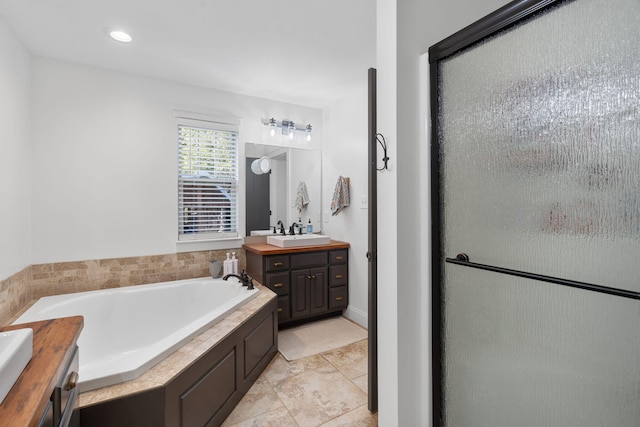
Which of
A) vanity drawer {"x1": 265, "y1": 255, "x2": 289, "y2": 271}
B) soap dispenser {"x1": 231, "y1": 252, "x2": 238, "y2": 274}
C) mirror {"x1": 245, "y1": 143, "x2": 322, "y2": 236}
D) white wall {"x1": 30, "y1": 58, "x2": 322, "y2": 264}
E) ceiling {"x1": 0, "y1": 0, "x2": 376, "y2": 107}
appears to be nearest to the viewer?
ceiling {"x1": 0, "y1": 0, "x2": 376, "y2": 107}

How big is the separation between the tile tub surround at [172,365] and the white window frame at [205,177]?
3.98 ft

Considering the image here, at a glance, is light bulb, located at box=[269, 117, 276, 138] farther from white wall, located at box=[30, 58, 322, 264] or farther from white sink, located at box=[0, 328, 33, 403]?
white sink, located at box=[0, 328, 33, 403]

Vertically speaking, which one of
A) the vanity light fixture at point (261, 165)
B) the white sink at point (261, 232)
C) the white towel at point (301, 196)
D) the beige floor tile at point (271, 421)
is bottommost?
the beige floor tile at point (271, 421)

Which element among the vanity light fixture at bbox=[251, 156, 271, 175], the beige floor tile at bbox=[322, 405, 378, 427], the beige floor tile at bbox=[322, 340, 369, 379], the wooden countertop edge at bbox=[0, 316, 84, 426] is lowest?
the beige floor tile at bbox=[322, 405, 378, 427]

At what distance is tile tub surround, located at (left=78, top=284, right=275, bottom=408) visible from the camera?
1.35 metres

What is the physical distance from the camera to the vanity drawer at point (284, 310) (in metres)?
3.11

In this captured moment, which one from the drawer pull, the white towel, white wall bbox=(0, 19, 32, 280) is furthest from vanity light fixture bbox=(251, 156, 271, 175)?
the drawer pull

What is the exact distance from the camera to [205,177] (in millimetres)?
3268

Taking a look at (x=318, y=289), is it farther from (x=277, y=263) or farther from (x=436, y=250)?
(x=436, y=250)

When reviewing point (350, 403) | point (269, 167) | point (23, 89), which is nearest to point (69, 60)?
point (23, 89)

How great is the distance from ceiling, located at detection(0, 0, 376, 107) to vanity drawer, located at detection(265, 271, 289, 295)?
193cm

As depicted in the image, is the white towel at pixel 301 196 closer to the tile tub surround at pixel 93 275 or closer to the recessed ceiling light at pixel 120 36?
the tile tub surround at pixel 93 275

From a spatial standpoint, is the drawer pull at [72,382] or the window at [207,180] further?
the window at [207,180]

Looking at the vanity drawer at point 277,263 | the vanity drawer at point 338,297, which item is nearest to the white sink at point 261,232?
the vanity drawer at point 277,263
